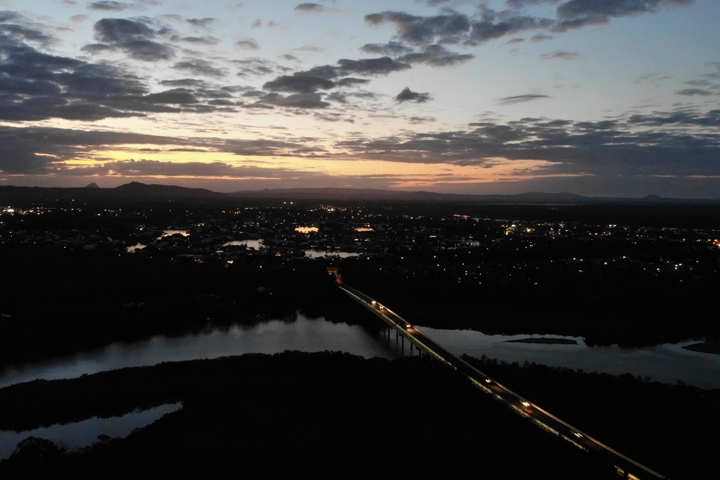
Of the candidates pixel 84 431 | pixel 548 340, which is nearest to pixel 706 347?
pixel 548 340

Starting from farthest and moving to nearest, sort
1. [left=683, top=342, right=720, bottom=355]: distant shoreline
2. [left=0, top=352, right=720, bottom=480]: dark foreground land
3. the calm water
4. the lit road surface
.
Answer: [left=683, top=342, right=720, bottom=355]: distant shoreline → the calm water → [left=0, top=352, right=720, bottom=480]: dark foreground land → the lit road surface

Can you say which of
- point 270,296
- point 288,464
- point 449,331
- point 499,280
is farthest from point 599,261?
point 288,464

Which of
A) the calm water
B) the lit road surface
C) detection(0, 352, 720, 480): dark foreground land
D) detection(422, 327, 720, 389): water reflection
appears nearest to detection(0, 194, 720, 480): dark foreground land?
detection(0, 352, 720, 480): dark foreground land

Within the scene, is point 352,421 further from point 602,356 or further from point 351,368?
point 602,356

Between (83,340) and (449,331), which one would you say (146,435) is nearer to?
(83,340)

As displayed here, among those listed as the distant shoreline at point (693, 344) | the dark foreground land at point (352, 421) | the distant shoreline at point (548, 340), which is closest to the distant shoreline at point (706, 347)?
the distant shoreline at point (693, 344)

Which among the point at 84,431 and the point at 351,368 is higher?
the point at 351,368

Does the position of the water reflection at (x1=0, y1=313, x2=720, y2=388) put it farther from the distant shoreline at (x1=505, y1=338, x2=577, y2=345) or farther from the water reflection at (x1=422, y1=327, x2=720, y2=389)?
the distant shoreline at (x1=505, y1=338, x2=577, y2=345)
